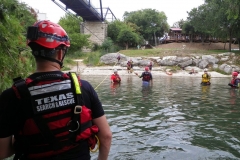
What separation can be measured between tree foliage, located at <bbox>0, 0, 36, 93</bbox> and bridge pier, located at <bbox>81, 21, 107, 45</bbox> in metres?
42.5

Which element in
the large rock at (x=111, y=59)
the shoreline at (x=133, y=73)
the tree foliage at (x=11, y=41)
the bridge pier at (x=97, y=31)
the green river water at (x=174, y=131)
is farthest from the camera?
the bridge pier at (x=97, y=31)

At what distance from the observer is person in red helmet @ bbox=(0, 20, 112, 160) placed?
A: 178 cm

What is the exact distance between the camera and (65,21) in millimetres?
49594

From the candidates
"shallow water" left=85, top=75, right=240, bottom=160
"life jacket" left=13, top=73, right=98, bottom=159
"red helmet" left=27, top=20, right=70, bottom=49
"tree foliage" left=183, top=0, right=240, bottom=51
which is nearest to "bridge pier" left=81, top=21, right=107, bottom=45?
"tree foliage" left=183, top=0, right=240, bottom=51

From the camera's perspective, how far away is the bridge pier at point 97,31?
4631cm

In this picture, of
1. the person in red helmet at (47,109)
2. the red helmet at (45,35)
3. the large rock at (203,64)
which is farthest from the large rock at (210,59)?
the red helmet at (45,35)

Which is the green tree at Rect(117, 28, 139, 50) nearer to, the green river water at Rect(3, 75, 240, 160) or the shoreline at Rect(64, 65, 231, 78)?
the shoreline at Rect(64, 65, 231, 78)

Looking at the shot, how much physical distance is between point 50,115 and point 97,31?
151 ft

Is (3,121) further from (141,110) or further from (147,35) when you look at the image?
(147,35)

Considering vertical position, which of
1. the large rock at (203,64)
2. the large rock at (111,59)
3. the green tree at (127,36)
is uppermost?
the green tree at (127,36)

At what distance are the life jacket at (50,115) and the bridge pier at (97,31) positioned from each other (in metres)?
44.8

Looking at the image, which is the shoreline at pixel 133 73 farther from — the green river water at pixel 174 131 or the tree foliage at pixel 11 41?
the tree foliage at pixel 11 41

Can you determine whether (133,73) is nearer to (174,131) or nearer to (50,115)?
(174,131)

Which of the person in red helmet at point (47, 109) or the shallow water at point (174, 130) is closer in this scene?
the person in red helmet at point (47, 109)
